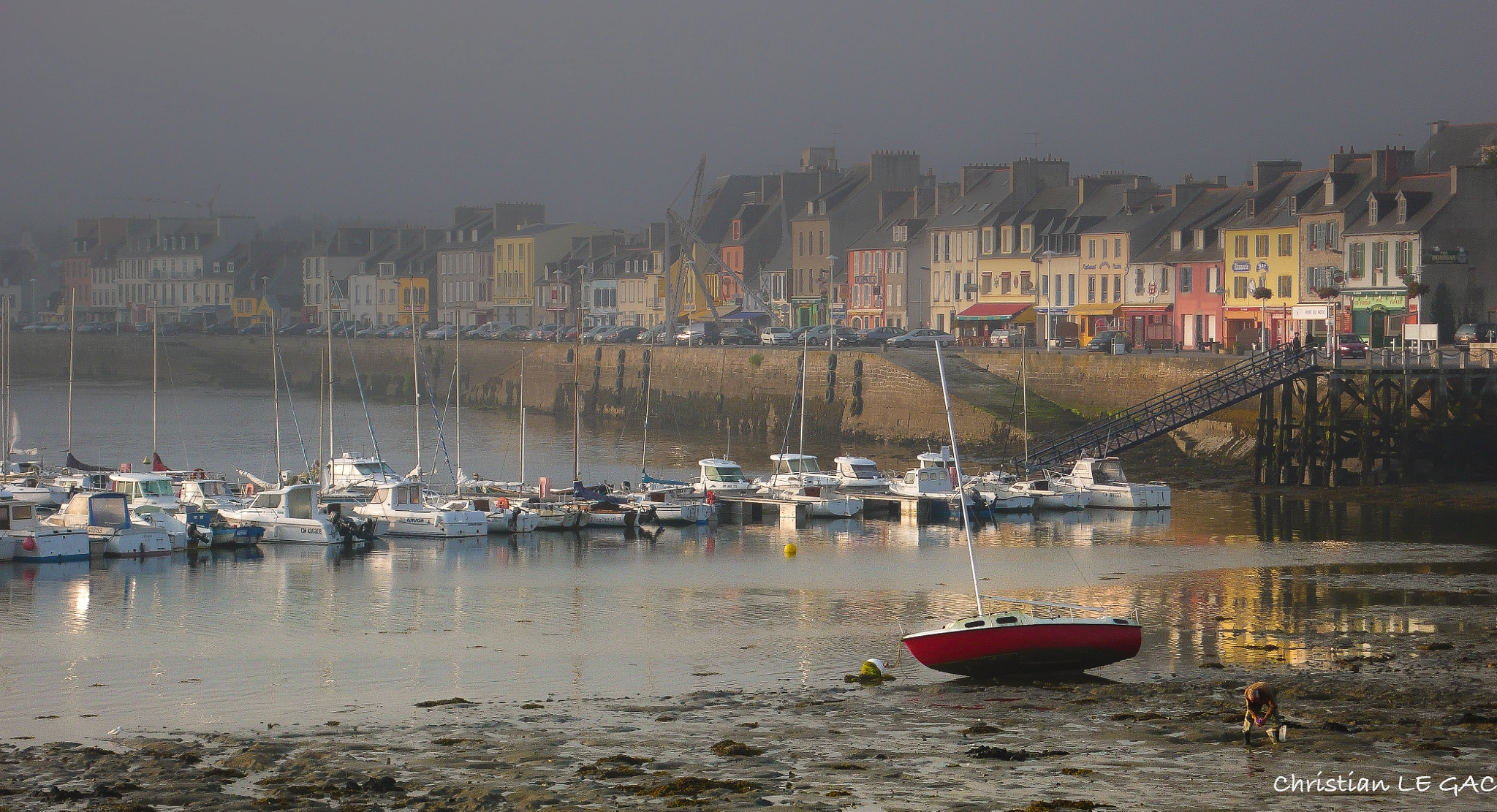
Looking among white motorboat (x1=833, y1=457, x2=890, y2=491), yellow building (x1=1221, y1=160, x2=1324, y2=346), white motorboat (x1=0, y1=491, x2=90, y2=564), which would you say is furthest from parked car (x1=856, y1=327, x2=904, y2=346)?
white motorboat (x1=0, y1=491, x2=90, y2=564)

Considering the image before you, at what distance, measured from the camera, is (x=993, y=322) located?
77875mm

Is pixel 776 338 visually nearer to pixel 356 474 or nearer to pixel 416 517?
pixel 356 474

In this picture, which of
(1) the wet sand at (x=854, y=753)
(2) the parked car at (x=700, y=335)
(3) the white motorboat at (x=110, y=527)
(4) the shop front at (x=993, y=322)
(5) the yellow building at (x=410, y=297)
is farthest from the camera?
(5) the yellow building at (x=410, y=297)

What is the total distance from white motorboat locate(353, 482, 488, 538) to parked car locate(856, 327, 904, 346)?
3323 cm

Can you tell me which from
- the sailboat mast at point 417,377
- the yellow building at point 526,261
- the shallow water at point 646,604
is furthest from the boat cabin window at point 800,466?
the yellow building at point 526,261

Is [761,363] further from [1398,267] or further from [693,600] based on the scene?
[693,600]

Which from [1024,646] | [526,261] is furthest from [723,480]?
[526,261]

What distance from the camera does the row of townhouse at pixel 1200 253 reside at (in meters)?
56.1

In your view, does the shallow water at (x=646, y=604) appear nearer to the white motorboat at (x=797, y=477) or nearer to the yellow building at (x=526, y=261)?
the white motorboat at (x=797, y=477)

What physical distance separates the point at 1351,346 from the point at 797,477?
62.1ft

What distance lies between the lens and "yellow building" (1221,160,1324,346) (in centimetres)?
6238

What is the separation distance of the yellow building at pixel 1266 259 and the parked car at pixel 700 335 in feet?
81.3

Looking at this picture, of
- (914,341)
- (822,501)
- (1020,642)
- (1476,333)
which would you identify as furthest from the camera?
(914,341)

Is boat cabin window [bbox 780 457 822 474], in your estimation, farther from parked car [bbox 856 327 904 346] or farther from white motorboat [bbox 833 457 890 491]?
parked car [bbox 856 327 904 346]
